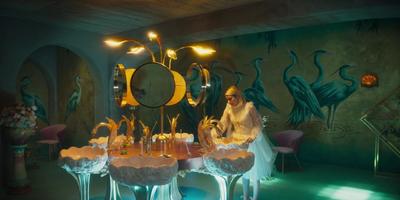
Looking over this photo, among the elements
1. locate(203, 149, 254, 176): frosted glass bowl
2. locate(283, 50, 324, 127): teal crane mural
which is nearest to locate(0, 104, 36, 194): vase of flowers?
locate(203, 149, 254, 176): frosted glass bowl

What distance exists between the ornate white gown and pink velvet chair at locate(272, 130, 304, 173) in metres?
1.82

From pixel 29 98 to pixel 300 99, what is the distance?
702cm

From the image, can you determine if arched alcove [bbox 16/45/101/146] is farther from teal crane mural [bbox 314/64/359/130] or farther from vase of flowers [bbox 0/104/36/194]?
teal crane mural [bbox 314/64/359/130]

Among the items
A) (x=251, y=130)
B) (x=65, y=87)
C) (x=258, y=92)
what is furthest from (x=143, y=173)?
(x=65, y=87)

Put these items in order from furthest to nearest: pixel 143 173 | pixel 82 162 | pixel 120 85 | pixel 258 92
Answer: pixel 258 92
pixel 120 85
pixel 82 162
pixel 143 173

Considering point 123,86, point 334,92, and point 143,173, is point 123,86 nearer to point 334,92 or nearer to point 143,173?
point 143,173

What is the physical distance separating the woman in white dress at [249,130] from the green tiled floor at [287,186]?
0.65m

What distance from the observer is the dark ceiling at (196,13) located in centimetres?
450

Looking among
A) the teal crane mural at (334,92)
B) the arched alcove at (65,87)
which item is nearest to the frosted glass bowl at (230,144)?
the teal crane mural at (334,92)

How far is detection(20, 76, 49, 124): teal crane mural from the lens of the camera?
8688 millimetres

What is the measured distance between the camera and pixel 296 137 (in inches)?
252

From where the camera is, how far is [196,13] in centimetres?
565

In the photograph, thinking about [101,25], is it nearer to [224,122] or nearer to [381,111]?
[224,122]

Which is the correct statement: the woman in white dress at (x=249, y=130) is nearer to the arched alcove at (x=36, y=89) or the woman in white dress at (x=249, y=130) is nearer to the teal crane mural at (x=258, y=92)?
the teal crane mural at (x=258, y=92)
